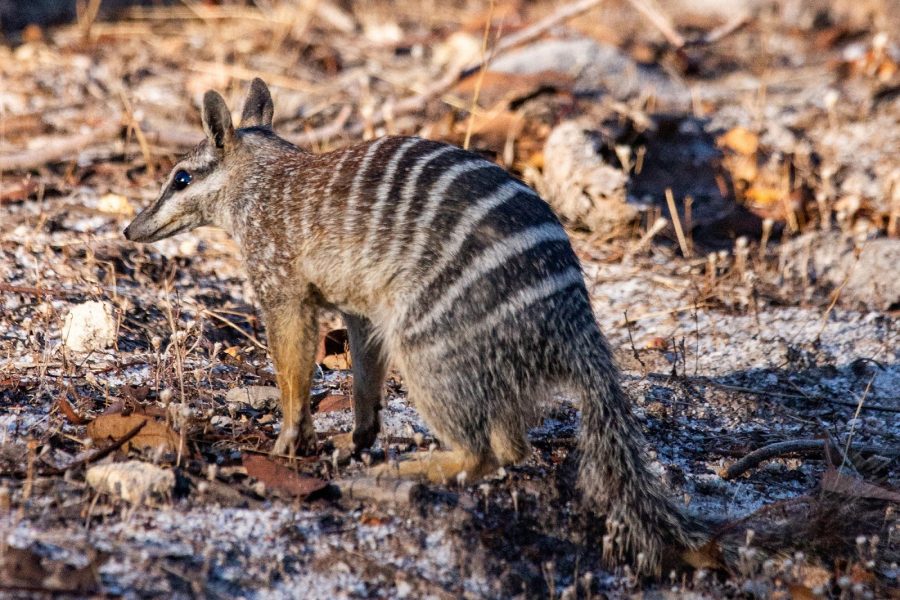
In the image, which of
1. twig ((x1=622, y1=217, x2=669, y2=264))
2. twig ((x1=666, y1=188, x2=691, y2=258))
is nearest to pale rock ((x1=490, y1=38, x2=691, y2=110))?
twig ((x1=666, y1=188, x2=691, y2=258))

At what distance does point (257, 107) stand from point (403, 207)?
1.51m

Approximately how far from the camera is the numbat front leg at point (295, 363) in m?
4.66

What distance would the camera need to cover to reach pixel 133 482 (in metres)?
4.06

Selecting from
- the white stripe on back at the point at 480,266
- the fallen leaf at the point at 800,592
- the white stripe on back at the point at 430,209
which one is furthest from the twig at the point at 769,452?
the white stripe on back at the point at 430,209

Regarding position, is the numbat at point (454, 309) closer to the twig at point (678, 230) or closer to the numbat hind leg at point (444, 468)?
the numbat hind leg at point (444, 468)

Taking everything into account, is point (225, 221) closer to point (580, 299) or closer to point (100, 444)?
point (100, 444)

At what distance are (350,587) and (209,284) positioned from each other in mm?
3347

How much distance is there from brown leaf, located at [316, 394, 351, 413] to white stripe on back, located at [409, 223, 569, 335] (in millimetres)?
1123

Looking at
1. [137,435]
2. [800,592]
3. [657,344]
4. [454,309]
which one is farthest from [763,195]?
[137,435]

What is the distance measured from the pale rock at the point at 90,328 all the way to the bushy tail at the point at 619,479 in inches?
103

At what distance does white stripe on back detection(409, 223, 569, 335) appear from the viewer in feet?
14.1

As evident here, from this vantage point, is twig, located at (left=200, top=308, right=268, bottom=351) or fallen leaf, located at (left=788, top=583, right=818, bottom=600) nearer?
fallen leaf, located at (left=788, top=583, right=818, bottom=600)

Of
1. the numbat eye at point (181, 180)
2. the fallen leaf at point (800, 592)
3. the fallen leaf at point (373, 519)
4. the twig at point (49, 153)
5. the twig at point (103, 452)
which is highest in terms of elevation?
the twig at point (49, 153)

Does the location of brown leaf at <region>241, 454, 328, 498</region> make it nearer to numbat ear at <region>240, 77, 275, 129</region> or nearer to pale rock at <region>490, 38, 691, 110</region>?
numbat ear at <region>240, 77, 275, 129</region>
